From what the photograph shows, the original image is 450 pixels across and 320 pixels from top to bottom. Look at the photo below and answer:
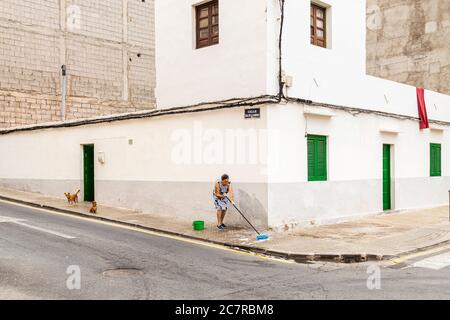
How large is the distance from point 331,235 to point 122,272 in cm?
573

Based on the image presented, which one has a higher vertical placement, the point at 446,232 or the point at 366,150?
the point at 366,150

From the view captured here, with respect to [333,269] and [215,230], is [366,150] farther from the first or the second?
[333,269]

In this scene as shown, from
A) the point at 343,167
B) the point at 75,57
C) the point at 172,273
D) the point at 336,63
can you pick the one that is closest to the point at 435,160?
the point at 343,167

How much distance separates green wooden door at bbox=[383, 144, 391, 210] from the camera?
16.2m

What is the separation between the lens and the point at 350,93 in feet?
47.5

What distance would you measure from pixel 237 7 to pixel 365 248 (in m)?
7.04

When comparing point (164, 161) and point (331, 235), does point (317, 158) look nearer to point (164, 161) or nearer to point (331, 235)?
point (331, 235)

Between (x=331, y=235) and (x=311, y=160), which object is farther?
(x=311, y=160)

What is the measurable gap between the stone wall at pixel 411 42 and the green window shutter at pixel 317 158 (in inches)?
444

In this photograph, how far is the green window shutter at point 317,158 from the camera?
13.2 metres

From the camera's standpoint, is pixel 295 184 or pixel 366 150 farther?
pixel 366 150

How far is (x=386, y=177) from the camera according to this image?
16.3m

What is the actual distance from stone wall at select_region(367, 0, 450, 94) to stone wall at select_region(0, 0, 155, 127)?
41.3ft

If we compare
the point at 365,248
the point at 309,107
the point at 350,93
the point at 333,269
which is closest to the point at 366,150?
the point at 350,93
